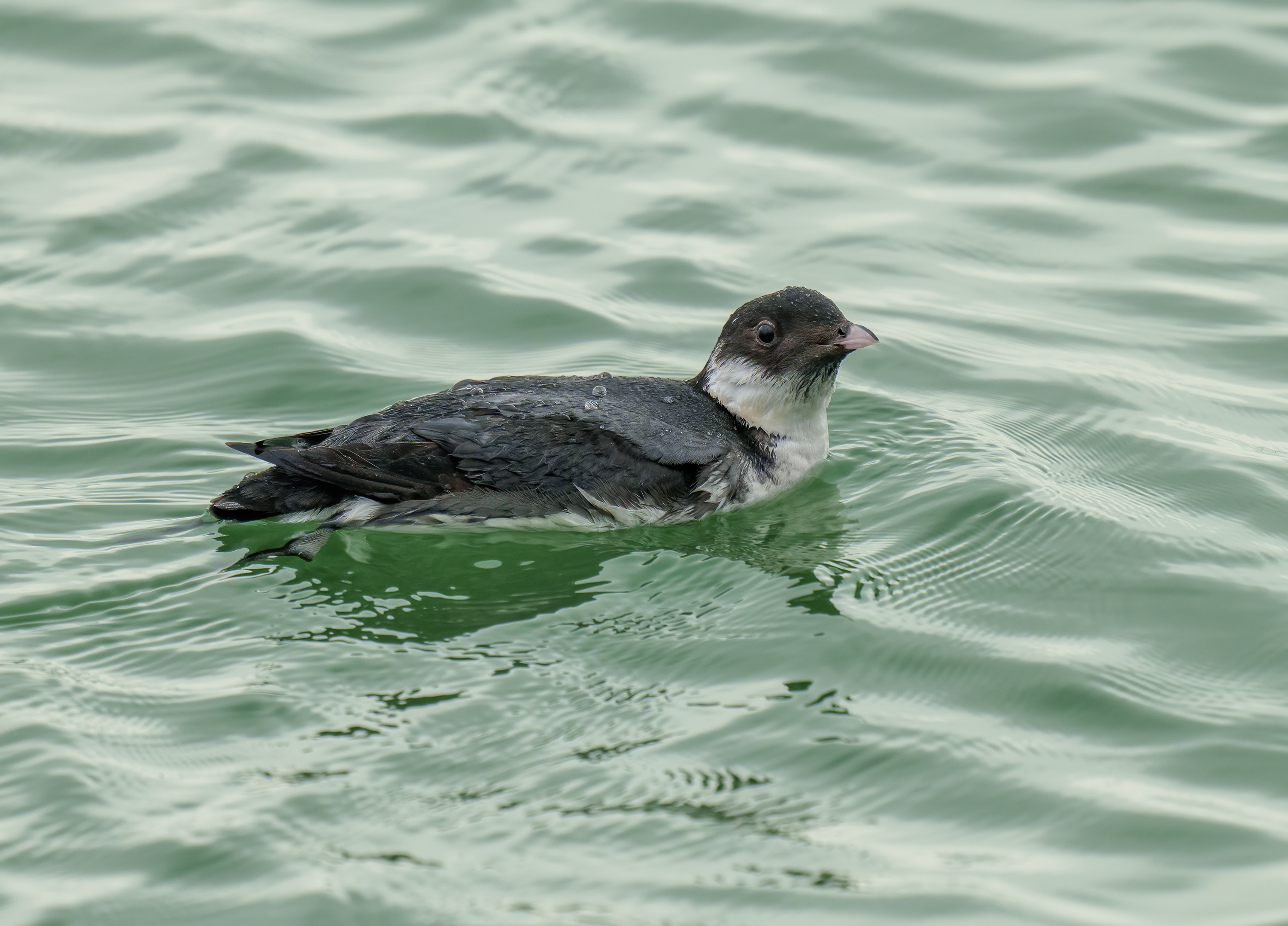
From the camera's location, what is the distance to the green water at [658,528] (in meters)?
5.53

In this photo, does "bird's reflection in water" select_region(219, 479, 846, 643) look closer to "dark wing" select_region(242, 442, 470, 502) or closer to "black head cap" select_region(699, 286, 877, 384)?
"dark wing" select_region(242, 442, 470, 502)

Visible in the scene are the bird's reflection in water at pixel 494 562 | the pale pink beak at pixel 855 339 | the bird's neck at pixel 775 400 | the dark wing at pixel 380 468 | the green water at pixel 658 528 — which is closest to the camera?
the green water at pixel 658 528

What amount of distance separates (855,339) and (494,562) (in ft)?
6.65

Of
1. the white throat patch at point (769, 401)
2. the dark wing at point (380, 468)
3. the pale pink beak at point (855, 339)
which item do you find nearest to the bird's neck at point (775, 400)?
the white throat patch at point (769, 401)

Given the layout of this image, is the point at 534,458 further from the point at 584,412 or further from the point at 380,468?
the point at 380,468

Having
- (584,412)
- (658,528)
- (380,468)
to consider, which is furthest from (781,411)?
(380,468)

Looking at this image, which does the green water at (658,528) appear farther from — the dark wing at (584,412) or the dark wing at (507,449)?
the dark wing at (584,412)

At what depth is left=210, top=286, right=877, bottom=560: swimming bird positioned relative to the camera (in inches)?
290

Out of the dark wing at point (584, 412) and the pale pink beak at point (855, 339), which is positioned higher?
the pale pink beak at point (855, 339)

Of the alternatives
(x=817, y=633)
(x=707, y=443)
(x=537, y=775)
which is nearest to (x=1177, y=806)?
(x=817, y=633)

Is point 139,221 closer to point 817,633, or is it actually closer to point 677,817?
point 817,633

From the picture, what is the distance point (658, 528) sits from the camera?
7734 mm

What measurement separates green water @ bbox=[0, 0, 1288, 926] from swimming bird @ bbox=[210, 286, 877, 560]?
0.66ft

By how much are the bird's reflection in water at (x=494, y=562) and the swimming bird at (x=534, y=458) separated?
98 mm
